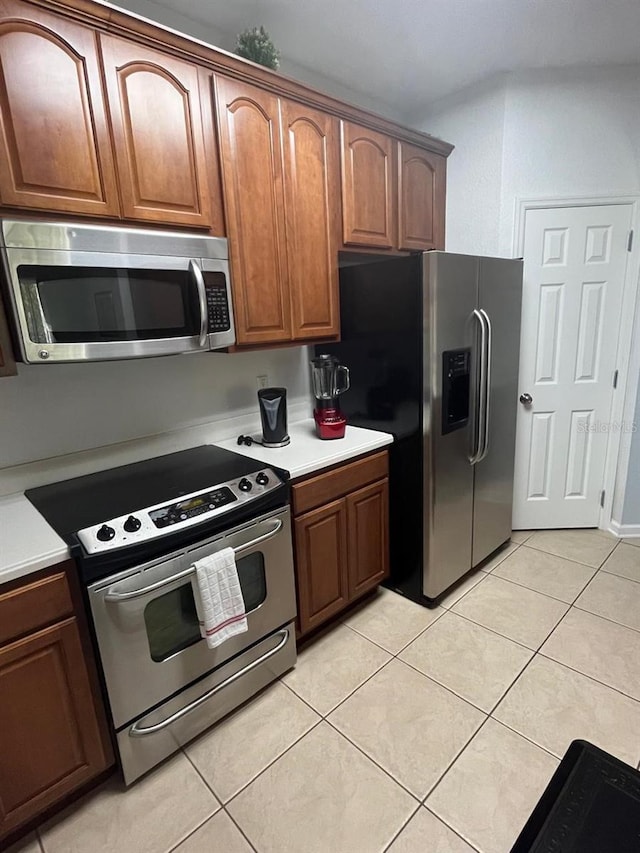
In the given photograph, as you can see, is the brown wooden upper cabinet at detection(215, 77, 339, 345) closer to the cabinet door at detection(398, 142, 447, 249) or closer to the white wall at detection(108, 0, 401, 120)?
the white wall at detection(108, 0, 401, 120)

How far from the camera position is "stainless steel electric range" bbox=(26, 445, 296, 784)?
1.35m

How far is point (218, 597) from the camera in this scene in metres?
1.52

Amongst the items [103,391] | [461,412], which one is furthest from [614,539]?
[103,391]

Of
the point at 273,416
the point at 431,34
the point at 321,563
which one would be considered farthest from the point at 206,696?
the point at 431,34

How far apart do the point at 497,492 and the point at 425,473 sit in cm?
72

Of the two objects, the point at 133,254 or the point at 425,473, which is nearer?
the point at 133,254

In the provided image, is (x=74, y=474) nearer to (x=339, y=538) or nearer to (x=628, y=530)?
(x=339, y=538)

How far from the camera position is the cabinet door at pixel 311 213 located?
6.38 feet

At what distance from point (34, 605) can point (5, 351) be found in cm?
74

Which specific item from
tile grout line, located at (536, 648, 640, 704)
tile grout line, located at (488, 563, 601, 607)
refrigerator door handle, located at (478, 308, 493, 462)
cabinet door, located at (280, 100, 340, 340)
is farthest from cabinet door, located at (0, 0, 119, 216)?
tile grout line, located at (488, 563, 601, 607)

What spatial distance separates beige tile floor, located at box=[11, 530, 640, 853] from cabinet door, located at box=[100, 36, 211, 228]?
6.22 feet

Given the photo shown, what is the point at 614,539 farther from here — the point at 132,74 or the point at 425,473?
the point at 132,74

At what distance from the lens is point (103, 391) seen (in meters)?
1.86

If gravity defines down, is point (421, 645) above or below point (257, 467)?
below
